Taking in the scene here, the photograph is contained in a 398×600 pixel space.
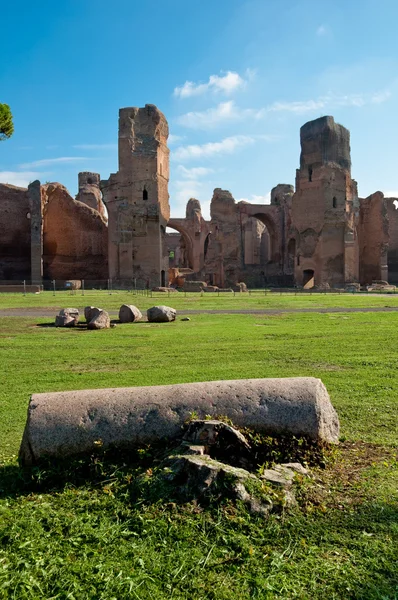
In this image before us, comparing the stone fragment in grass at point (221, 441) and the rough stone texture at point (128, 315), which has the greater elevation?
the rough stone texture at point (128, 315)

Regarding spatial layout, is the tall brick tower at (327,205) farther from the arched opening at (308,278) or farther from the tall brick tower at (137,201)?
the tall brick tower at (137,201)

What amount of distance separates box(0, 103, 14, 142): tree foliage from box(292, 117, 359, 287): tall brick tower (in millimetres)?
24914

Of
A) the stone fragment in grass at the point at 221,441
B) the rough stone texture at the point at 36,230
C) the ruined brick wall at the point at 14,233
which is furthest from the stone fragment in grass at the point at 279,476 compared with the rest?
the ruined brick wall at the point at 14,233

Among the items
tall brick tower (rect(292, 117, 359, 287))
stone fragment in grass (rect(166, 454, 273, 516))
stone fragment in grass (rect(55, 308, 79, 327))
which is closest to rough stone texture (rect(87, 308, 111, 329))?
stone fragment in grass (rect(55, 308, 79, 327))

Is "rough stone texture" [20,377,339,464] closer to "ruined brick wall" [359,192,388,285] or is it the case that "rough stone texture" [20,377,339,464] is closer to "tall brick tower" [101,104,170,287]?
"tall brick tower" [101,104,170,287]

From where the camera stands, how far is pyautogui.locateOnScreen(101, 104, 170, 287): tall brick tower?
3403cm

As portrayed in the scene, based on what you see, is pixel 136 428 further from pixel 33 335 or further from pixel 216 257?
pixel 216 257

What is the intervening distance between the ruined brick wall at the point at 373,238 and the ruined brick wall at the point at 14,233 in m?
29.6

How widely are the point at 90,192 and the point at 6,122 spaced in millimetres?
22756

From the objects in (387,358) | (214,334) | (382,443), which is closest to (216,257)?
(214,334)

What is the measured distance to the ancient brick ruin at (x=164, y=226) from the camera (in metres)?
34.2

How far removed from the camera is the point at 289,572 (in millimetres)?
2113

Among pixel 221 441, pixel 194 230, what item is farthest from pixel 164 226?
pixel 221 441

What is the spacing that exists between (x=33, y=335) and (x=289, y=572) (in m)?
8.41
